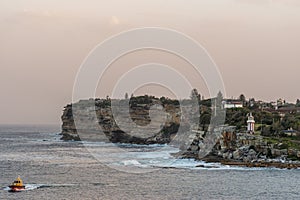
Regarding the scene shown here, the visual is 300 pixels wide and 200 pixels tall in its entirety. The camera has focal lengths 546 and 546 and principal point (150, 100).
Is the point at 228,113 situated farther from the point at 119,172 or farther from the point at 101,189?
the point at 101,189

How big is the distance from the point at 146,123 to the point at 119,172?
283 feet

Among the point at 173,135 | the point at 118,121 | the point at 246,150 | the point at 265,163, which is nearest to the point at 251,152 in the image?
the point at 246,150

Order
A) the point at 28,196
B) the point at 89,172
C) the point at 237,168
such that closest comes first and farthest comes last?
1. the point at 28,196
2. the point at 89,172
3. the point at 237,168

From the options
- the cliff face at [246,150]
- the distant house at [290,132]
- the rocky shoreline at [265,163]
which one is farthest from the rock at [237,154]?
the distant house at [290,132]

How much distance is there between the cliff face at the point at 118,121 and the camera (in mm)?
146875

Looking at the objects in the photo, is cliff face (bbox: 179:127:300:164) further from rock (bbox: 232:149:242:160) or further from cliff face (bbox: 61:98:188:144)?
cliff face (bbox: 61:98:188:144)

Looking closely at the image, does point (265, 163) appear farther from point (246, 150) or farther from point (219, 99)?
point (219, 99)

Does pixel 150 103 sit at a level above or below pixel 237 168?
above

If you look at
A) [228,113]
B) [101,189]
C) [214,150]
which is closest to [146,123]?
[228,113]

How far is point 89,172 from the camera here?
6706 centimetres

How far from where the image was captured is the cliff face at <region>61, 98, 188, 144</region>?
482 ft

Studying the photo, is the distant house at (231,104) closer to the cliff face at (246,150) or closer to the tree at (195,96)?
the tree at (195,96)

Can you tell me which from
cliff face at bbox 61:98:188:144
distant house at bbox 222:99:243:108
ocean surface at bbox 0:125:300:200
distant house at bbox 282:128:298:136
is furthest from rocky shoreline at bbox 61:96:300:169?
distant house at bbox 222:99:243:108

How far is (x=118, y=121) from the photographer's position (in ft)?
517
